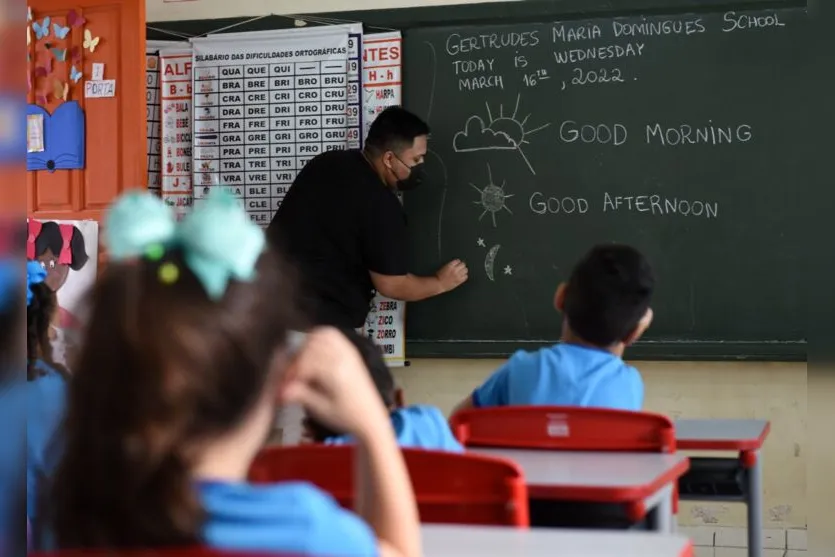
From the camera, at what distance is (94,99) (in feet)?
15.0

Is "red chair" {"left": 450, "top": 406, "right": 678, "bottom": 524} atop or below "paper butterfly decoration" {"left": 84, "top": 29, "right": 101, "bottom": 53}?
below

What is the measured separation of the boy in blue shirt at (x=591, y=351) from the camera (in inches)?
96.8

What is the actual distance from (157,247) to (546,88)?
350 cm

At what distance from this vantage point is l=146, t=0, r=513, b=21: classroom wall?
4426 mm

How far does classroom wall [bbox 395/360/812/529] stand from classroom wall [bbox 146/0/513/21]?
1858 millimetres

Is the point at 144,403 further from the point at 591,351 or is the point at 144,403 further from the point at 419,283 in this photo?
the point at 419,283

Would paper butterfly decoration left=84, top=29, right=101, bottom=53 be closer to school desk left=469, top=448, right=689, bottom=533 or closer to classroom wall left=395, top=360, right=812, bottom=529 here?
classroom wall left=395, top=360, right=812, bottom=529

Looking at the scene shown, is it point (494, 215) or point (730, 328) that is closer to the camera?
point (730, 328)

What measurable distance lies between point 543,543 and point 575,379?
3.74ft

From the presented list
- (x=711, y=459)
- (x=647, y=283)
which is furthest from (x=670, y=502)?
(x=711, y=459)

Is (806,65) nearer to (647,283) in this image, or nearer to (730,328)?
(730,328)

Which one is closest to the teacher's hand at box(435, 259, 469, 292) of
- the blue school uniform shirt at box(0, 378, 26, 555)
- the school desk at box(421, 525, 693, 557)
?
the school desk at box(421, 525, 693, 557)

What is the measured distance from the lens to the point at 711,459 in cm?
297

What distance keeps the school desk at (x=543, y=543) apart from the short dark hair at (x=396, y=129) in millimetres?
2811
